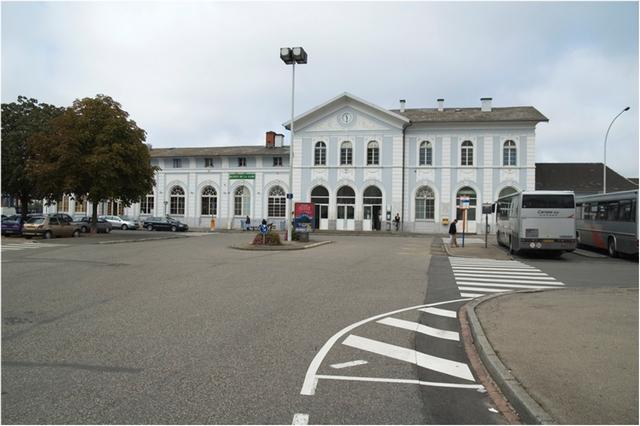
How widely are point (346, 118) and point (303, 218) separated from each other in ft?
63.7

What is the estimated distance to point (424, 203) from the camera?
46.9m

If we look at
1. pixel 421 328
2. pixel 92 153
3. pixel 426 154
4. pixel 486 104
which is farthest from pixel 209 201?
pixel 421 328

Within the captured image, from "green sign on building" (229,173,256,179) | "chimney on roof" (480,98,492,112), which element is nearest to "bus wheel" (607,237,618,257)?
"chimney on roof" (480,98,492,112)

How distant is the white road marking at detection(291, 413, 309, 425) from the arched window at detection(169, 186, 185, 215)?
2078 inches

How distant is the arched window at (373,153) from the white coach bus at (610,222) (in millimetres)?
22218

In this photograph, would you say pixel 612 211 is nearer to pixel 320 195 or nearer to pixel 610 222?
pixel 610 222

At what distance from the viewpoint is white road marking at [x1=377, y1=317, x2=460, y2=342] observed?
7.69 metres

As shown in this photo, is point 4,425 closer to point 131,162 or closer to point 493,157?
point 131,162

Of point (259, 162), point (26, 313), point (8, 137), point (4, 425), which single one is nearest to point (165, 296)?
point (26, 313)

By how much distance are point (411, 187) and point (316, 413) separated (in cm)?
4366

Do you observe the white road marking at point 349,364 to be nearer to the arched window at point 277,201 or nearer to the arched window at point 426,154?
the arched window at point 426,154

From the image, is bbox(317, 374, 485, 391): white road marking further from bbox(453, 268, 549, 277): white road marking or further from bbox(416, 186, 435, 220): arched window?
bbox(416, 186, 435, 220): arched window

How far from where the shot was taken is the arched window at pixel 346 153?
48.1 meters

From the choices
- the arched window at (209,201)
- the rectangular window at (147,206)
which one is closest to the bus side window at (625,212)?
the arched window at (209,201)
